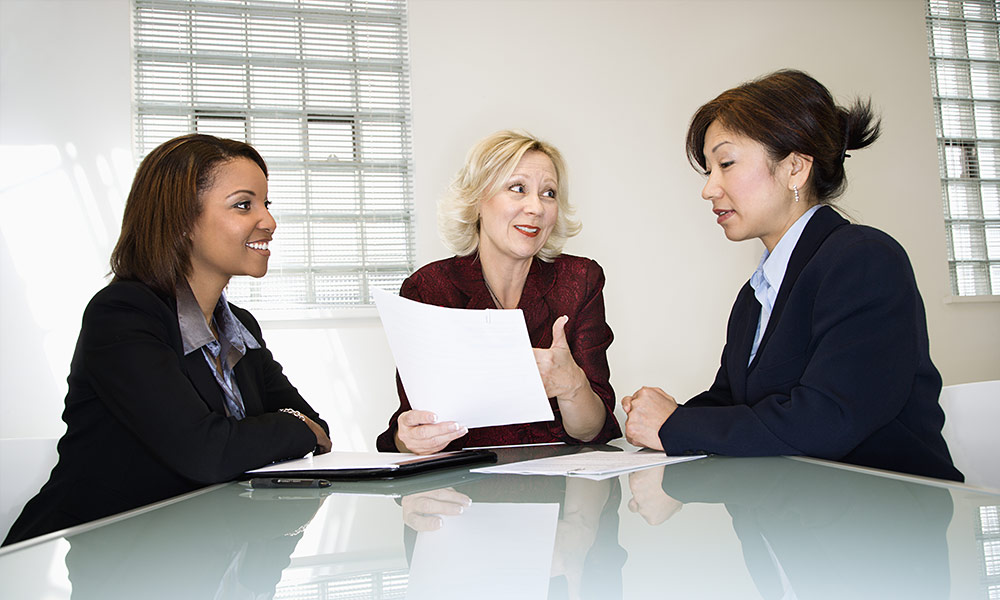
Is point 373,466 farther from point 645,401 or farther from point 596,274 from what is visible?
point 596,274

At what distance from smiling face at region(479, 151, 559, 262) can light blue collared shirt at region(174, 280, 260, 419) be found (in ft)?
2.58

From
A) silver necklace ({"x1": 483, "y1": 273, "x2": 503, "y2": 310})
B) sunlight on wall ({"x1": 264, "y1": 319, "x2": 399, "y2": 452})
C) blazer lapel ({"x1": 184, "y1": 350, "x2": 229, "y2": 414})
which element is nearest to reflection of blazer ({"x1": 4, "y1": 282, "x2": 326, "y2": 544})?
→ blazer lapel ({"x1": 184, "y1": 350, "x2": 229, "y2": 414})

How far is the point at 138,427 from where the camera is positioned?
1.39 metres

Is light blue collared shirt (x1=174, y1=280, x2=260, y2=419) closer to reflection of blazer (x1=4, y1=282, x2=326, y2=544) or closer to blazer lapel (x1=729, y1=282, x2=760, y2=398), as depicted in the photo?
reflection of blazer (x1=4, y1=282, x2=326, y2=544)

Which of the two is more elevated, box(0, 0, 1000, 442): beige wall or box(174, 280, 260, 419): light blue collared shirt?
box(0, 0, 1000, 442): beige wall

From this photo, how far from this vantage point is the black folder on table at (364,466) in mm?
1174

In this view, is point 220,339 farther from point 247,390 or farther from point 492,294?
point 492,294

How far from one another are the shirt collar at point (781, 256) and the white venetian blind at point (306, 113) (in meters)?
2.97

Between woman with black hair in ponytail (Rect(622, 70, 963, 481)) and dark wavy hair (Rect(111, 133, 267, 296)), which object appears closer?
woman with black hair in ponytail (Rect(622, 70, 963, 481))

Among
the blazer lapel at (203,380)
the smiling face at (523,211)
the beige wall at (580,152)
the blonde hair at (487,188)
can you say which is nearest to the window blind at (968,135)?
the beige wall at (580,152)

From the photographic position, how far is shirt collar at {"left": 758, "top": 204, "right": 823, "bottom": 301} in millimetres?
1607

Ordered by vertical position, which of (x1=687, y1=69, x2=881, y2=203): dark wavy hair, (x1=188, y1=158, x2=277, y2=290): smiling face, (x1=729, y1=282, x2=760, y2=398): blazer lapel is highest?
(x1=687, y1=69, x2=881, y2=203): dark wavy hair

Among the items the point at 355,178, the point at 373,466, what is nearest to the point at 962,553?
the point at 373,466

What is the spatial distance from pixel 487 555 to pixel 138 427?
1041 millimetres
